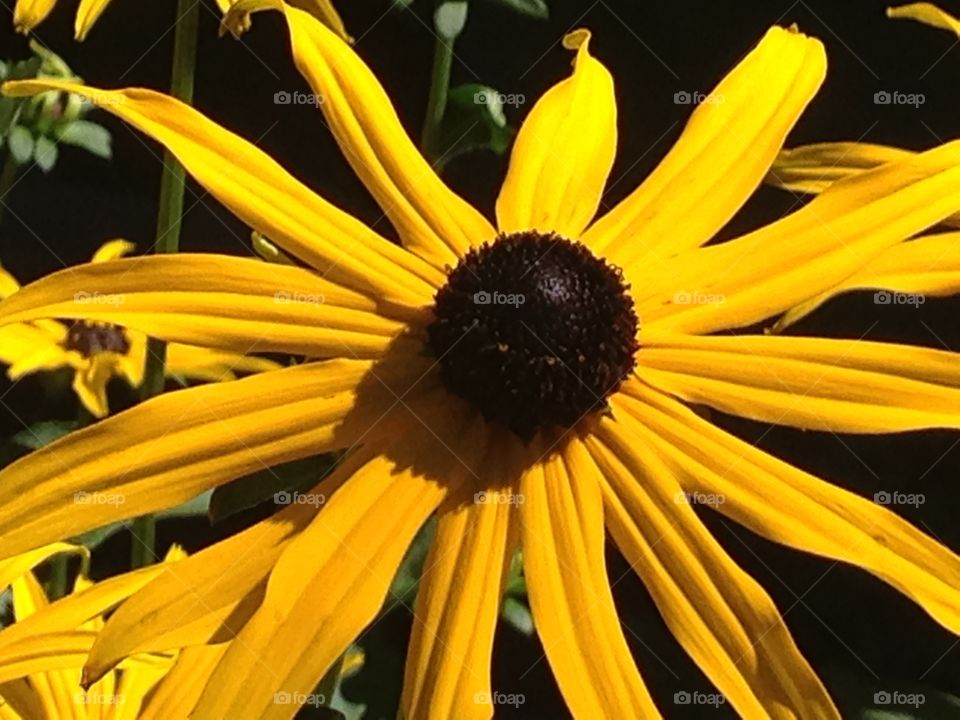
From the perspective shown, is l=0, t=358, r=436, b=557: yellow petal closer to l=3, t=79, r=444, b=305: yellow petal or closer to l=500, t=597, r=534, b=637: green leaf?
l=3, t=79, r=444, b=305: yellow petal

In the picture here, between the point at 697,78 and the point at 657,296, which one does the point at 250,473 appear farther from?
the point at 697,78

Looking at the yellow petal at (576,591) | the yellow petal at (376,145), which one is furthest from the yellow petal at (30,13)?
the yellow petal at (576,591)

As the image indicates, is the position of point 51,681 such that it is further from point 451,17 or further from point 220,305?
point 451,17
